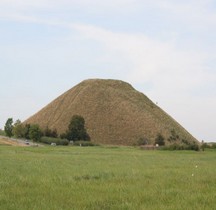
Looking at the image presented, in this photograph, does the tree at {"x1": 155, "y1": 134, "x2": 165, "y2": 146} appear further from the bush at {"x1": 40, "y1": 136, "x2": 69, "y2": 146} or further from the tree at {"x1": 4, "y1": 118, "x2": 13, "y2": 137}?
the tree at {"x1": 4, "y1": 118, "x2": 13, "y2": 137}

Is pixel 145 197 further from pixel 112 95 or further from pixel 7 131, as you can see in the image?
pixel 112 95

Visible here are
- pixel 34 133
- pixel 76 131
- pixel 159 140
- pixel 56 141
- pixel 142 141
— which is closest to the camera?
pixel 56 141

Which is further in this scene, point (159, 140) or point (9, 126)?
point (159, 140)

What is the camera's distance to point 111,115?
418 feet

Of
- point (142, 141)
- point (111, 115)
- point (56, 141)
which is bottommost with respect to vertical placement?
point (56, 141)

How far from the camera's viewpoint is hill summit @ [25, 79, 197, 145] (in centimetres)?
11562

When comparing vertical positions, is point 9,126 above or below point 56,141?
above

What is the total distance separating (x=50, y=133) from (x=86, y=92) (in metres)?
38.8

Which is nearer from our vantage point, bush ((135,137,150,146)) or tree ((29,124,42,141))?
tree ((29,124,42,141))

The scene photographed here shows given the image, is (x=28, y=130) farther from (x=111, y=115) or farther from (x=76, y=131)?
(x=111, y=115)

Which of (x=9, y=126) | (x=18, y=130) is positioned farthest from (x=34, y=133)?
(x=9, y=126)

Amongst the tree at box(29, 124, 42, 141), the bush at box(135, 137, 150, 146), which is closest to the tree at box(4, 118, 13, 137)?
the tree at box(29, 124, 42, 141)

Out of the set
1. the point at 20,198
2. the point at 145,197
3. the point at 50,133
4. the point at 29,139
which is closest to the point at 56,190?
the point at 20,198

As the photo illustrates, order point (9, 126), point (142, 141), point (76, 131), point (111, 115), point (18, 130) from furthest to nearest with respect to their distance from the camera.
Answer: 1. point (111, 115)
2. point (142, 141)
3. point (76, 131)
4. point (9, 126)
5. point (18, 130)
